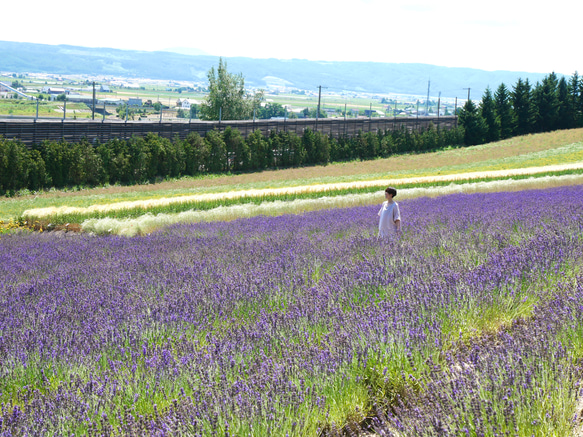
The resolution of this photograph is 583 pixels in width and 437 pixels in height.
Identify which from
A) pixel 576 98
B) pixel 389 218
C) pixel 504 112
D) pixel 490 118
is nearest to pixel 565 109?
pixel 576 98

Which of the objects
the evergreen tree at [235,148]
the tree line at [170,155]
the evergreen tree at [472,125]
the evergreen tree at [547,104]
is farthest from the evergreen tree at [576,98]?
the evergreen tree at [235,148]

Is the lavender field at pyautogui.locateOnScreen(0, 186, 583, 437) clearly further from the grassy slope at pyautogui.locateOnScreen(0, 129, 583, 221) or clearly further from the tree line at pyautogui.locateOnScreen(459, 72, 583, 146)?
the tree line at pyautogui.locateOnScreen(459, 72, 583, 146)

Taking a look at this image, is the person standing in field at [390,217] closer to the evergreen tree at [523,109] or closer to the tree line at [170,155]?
the tree line at [170,155]

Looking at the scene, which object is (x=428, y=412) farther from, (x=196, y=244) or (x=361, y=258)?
(x=196, y=244)

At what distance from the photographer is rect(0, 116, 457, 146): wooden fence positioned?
33281mm

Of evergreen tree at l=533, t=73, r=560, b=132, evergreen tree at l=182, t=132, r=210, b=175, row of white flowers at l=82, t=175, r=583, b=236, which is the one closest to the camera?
row of white flowers at l=82, t=175, r=583, b=236

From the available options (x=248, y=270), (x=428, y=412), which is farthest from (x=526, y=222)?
(x=428, y=412)

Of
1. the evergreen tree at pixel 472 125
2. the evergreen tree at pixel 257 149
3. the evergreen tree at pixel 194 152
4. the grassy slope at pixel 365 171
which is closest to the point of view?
the grassy slope at pixel 365 171

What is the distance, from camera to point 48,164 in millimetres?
32969

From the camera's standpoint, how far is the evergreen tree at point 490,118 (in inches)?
2520

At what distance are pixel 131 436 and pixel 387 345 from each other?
1703 millimetres

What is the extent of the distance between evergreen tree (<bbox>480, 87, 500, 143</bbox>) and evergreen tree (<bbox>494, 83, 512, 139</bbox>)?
50.7 inches

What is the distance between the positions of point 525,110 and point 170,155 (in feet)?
156

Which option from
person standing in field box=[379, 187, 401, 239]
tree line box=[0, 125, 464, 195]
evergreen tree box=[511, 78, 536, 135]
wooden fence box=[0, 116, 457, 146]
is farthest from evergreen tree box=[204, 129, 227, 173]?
evergreen tree box=[511, 78, 536, 135]
